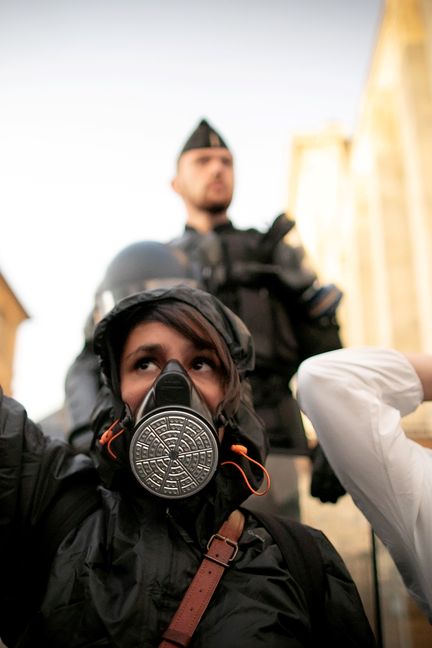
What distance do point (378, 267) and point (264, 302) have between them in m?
12.2

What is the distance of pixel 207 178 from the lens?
401 centimetres

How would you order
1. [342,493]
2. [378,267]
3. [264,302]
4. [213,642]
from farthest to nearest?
[378,267], [264,302], [342,493], [213,642]

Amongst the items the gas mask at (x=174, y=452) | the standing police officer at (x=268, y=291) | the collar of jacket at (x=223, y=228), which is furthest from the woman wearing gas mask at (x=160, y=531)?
the collar of jacket at (x=223, y=228)

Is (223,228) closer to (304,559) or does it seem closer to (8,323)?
(304,559)

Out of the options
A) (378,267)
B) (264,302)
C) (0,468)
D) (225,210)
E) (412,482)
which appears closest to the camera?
(0,468)

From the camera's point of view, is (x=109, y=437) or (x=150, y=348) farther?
(x=150, y=348)

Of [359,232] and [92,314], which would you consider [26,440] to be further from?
[359,232]

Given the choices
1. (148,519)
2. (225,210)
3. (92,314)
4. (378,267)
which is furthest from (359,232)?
(148,519)

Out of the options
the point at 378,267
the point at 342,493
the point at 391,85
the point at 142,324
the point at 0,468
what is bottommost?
the point at 378,267

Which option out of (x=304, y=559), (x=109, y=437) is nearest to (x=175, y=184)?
(x=109, y=437)

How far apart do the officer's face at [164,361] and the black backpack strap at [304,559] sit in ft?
1.35

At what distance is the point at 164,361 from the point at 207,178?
2.32 metres

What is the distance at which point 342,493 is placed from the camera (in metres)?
2.22

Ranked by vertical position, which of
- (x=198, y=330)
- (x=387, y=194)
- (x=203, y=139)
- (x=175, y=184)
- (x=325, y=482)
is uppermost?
(x=203, y=139)
